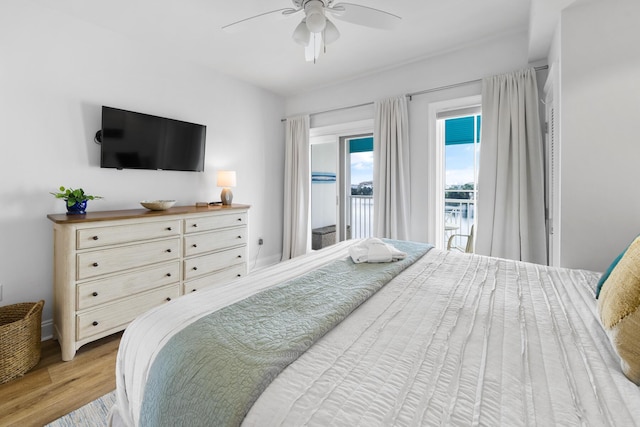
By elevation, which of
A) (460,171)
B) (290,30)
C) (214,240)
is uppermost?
(290,30)

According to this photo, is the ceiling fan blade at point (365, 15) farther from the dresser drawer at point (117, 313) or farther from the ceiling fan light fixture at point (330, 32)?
the dresser drawer at point (117, 313)

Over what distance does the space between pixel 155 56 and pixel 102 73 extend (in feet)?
1.90

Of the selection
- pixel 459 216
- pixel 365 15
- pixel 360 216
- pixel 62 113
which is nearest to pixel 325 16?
pixel 365 15

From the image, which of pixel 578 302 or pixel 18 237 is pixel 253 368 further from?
pixel 18 237

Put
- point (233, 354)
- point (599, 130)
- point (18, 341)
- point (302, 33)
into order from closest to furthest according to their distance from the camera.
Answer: point (233, 354) < point (599, 130) < point (18, 341) < point (302, 33)

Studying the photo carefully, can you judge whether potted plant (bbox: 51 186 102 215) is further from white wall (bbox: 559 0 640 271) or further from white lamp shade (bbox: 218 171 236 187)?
white wall (bbox: 559 0 640 271)

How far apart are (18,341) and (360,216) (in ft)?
11.5

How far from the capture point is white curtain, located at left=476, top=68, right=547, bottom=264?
266 centimetres

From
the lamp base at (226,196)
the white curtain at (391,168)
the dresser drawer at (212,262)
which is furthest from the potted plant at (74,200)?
the white curtain at (391,168)

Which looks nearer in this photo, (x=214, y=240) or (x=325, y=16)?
(x=325, y=16)

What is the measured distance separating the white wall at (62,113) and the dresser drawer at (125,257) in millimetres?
661

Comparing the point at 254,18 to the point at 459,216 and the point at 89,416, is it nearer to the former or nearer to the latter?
the point at 89,416

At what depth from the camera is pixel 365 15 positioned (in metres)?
1.91

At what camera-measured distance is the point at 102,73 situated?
2.71 m
